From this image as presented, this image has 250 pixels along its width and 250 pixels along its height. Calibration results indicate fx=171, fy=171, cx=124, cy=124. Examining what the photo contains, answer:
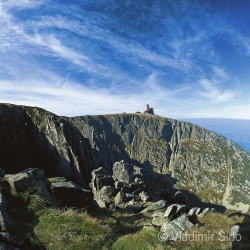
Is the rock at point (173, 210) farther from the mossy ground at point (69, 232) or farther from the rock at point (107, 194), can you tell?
the rock at point (107, 194)

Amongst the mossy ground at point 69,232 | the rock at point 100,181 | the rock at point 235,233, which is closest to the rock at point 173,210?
the mossy ground at point 69,232

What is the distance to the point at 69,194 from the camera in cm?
1981

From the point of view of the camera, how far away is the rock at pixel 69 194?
18.7 metres

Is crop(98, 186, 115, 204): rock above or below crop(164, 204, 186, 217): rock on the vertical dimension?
below

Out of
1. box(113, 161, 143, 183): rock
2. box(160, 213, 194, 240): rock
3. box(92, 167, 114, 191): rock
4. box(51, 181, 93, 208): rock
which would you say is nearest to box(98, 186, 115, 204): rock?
box(92, 167, 114, 191): rock

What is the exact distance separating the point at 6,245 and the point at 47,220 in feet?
11.0

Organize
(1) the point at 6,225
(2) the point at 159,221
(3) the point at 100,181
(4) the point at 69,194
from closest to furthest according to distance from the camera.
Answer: (1) the point at 6,225 < (2) the point at 159,221 < (4) the point at 69,194 < (3) the point at 100,181

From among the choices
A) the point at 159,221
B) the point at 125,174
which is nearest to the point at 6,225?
the point at 159,221

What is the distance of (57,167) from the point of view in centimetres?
6750

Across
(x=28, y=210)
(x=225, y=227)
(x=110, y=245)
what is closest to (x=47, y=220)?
(x=28, y=210)

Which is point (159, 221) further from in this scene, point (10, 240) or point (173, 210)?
point (10, 240)

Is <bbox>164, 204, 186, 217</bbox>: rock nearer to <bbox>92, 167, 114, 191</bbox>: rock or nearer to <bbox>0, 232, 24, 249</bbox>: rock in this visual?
<bbox>0, 232, 24, 249</bbox>: rock

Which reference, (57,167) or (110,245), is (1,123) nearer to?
(57,167)

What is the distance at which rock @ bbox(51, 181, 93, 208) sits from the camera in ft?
61.4
